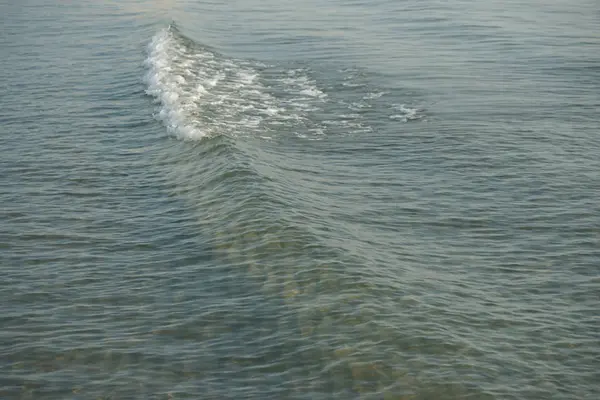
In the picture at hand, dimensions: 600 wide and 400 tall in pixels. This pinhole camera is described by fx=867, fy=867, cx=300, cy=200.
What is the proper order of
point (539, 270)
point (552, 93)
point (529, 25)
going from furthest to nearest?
1. point (529, 25)
2. point (552, 93)
3. point (539, 270)

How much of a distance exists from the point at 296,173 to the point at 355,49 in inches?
505

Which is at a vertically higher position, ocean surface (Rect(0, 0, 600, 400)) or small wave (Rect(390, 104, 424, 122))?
small wave (Rect(390, 104, 424, 122))

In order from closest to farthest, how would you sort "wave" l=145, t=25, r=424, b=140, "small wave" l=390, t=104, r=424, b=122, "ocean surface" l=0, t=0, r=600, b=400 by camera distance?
"ocean surface" l=0, t=0, r=600, b=400
"wave" l=145, t=25, r=424, b=140
"small wave" l=390, t=104, r=424, b=122

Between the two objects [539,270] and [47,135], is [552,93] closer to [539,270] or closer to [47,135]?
[539,270]

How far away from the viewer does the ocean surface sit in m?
11.2

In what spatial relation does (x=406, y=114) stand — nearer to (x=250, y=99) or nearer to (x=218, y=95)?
(x=250, y=99)

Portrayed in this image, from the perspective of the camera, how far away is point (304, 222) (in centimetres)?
1536

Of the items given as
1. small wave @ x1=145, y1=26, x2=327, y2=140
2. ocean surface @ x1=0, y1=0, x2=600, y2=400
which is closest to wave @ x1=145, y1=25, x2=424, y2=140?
small wave @ x1=145, y1=26, x2=327, y2=140

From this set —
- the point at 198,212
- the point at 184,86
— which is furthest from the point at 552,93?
the point at 198,212

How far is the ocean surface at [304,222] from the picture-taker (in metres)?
11.2

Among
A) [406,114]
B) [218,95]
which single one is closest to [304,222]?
[406,114]

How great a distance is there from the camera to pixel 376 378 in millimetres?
10875

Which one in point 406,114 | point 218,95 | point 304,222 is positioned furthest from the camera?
point 218,95

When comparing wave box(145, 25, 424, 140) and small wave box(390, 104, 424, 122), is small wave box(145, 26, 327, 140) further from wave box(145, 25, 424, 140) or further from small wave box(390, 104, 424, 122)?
small wave box(390, 104, 424, 122)
